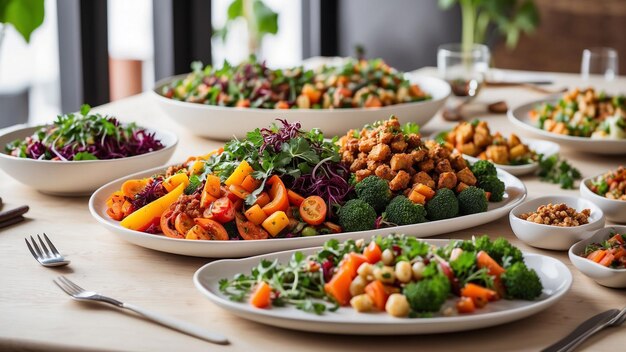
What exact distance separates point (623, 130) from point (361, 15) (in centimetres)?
533

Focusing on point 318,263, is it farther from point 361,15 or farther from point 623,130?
point 361,15

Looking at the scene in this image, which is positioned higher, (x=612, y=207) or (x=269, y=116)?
(x=269, y=116)

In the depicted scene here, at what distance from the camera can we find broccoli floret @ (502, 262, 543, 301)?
1.71 metres

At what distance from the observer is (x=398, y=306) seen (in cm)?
163

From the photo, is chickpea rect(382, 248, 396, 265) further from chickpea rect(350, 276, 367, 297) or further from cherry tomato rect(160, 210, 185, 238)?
cherry tomato rect(160, 210, 185, 238)

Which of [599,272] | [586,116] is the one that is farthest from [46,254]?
[586,116]

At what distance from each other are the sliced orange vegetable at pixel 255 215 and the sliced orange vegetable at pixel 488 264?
0.56 metres

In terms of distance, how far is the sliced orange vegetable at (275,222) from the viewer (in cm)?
205

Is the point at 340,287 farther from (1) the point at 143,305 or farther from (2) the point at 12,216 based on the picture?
(2) the point at 12,216

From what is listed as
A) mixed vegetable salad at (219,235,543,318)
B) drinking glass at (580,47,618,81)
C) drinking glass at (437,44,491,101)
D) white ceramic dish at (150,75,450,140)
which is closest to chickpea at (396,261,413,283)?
mixed vegetable salad at (219,235,543,318)

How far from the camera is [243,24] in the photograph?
6273 mm

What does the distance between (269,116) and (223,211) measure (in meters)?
1.15

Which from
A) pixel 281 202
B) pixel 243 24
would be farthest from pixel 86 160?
pixel 243 24

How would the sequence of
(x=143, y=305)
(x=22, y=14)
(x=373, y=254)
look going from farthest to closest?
(x=22, y=14)
(x=143, y=305)
(x=373, y=254)
